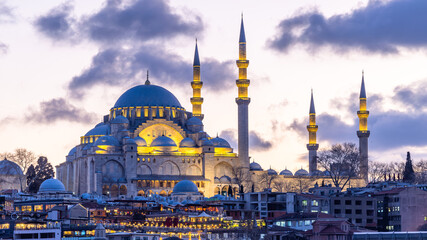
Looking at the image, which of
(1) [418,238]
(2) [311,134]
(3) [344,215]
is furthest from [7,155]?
(1) [418,238]

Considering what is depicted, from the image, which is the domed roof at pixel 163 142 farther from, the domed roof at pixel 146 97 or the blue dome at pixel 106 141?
the domed roof at pixel 146 97

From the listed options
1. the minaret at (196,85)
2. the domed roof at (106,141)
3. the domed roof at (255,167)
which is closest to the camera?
the domed roof at (106,141)

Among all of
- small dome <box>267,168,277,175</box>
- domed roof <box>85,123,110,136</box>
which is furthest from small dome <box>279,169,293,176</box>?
domed roof <box>85,123,110,136</box>

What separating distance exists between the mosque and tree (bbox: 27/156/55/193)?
2560 mm

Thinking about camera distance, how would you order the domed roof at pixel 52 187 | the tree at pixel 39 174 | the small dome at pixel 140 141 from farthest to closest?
the tree at pixel 39 174, the small dome at pixel 140 141, the domed roof at pixel 52 187

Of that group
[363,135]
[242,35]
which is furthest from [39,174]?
[363,135]

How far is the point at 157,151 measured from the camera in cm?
11612

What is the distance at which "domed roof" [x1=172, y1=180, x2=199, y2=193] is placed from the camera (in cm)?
10869

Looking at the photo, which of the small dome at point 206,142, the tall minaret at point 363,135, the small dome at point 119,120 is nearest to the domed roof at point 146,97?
the small dome at point 119,120

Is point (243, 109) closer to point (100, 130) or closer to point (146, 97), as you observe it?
point (146, 97)

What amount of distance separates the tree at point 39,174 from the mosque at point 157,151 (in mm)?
2560

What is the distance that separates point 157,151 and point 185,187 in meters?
8.67

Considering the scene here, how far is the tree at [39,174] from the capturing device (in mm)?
126750

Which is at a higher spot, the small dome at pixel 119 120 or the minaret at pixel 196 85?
the minaret at pixel 196 85
